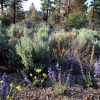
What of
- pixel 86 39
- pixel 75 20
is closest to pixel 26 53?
pixel 86 39

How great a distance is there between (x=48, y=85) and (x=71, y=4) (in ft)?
92.8

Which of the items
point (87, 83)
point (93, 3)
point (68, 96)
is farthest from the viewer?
point (93, 3)

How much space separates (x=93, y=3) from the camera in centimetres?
3753

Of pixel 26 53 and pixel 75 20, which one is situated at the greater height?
pixel 75 20

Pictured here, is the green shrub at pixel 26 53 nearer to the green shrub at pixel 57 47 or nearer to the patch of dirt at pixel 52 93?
the patch of dirt at pixel 52 93

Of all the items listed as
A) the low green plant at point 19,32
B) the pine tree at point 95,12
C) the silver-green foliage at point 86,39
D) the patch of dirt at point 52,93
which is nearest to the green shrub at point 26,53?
the patch of dirt at point 52,93

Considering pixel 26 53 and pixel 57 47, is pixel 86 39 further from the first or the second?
pixel 26 53

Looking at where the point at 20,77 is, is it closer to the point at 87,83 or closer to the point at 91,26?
the point at 87,83

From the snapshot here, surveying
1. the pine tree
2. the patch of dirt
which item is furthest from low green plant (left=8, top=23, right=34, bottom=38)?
the pine tree

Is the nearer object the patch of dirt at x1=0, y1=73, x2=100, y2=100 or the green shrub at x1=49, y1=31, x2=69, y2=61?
the patch of dirt at x1=0, y1=73, x2=100, y2=100

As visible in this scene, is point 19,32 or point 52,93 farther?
point 19,32

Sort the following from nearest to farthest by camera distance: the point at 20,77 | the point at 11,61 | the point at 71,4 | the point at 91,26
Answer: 1. the point at 20,77
2. the point at 11,61
3. the point at 71,4
4. the point at 91,26

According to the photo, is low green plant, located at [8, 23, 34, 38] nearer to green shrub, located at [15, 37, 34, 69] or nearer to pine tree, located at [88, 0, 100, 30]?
green shrub, located at [15, 37, 34, 69]

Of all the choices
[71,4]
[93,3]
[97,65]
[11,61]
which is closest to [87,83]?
[97,65]
